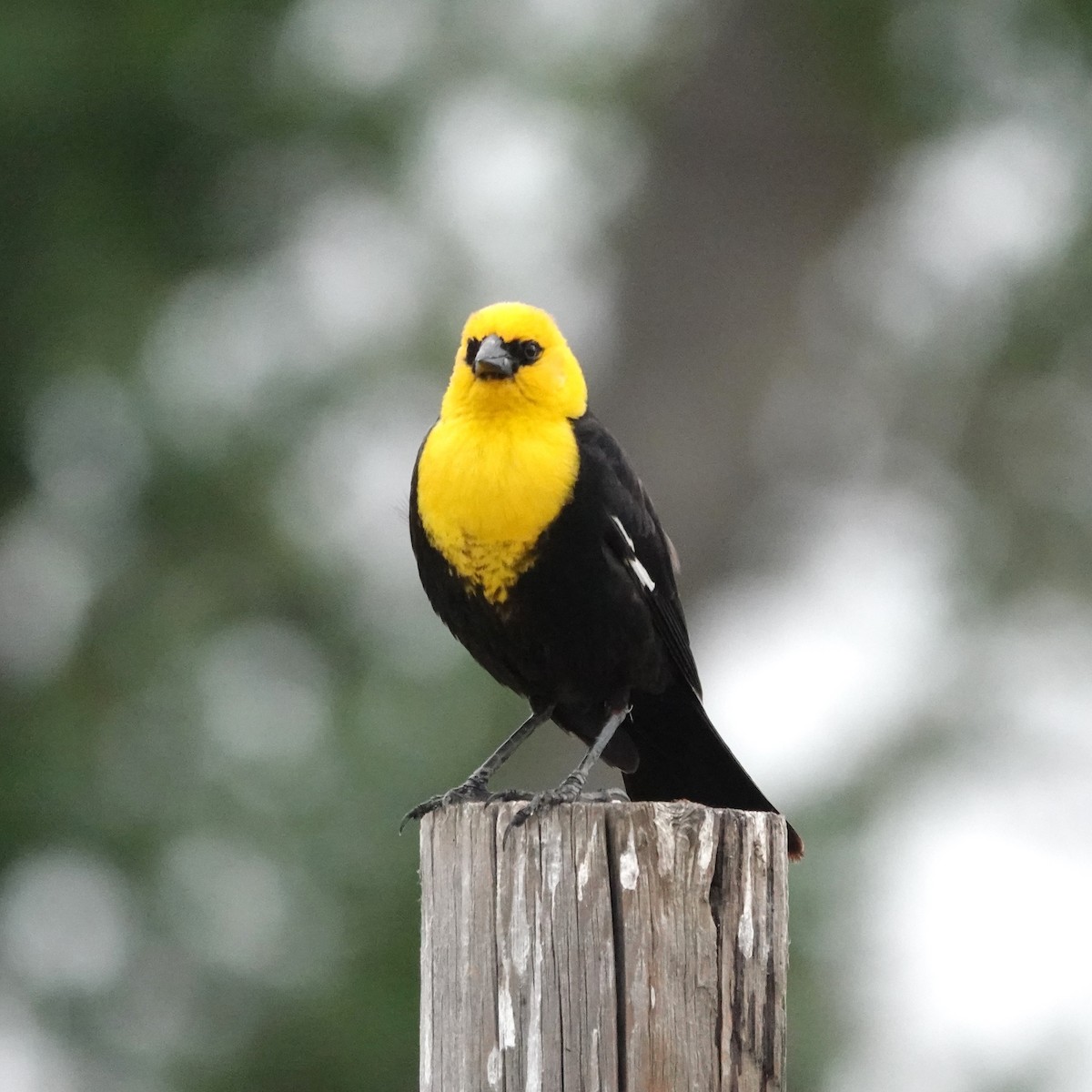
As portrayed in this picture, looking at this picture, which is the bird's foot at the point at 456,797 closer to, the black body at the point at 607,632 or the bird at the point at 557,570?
the bird at the point at 557,570

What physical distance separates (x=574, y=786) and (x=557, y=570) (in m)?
0.55

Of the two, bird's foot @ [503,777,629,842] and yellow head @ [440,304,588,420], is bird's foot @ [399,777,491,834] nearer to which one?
bird's foot @ [503,777,629,842]

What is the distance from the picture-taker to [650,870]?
10.5 ft

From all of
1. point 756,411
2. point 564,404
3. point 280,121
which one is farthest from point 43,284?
point 564,404

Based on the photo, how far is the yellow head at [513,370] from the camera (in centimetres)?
480

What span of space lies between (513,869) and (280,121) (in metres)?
6.81

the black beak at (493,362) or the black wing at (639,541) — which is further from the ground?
the black beak at (493,362)

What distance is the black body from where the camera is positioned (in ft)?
15.2

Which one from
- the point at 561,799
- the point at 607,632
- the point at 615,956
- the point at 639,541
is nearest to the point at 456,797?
the point at 607,632

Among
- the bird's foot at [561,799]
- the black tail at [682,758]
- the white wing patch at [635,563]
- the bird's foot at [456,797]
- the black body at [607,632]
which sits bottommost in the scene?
the bird's foot at [561,799]

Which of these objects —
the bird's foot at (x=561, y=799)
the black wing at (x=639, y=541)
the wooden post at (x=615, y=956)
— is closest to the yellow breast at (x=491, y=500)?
the black wing at (x=639, y=541)

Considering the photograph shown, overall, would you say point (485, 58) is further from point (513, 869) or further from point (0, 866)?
point (513, 869)

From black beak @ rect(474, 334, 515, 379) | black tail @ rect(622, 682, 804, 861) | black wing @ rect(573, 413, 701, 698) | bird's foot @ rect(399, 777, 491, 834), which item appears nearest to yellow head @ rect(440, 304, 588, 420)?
black beak @ rect(474, 334, 515, 379)

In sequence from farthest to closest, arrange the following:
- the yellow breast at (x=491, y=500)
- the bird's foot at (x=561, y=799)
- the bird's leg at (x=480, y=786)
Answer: the yellow breast at (x=491, y=500)
the bird's leg at (x=480, y=786)
the bird's foot at (x=561, y=799)
